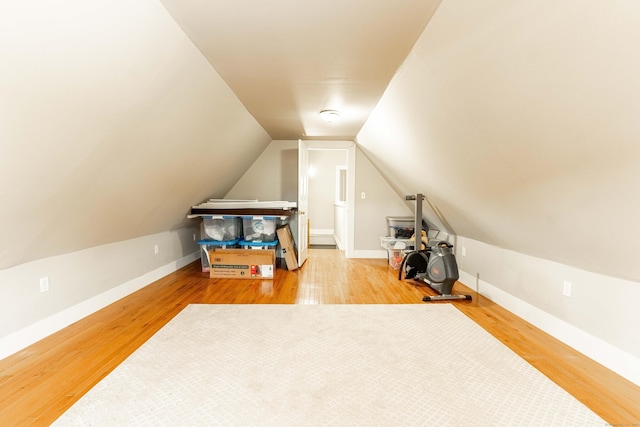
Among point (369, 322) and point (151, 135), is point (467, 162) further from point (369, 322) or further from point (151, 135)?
point (151, 135)

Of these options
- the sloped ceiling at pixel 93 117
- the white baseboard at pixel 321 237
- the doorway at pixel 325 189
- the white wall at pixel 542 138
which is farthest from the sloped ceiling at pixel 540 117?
the doorway at pixel 325 189

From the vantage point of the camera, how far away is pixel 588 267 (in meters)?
2.16

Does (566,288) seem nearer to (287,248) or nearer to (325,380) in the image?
(325,380)

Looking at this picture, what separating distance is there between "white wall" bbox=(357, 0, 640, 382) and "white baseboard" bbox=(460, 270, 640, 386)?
3 centimetres

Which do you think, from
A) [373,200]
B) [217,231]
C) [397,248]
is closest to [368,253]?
[397,248]

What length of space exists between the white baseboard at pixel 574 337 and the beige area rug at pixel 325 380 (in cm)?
53

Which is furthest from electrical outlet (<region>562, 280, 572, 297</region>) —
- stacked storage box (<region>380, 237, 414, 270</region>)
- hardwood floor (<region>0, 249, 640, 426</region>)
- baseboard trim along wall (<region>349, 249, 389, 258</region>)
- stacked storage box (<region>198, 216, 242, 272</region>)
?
stacked storage box (<region>198, 216, 242, 272</region>)

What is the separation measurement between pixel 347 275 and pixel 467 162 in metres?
2.44

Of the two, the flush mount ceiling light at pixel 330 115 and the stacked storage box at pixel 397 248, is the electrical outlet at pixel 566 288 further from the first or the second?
the flush mount ceiling light at pixel 330 115

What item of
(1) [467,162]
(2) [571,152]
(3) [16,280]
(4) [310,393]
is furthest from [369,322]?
(3) [16,280]

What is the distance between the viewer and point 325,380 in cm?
183

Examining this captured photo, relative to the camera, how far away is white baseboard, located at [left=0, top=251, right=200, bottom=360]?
2148 millimetres

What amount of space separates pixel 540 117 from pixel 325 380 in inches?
73.2

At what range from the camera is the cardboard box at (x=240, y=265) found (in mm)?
4160
